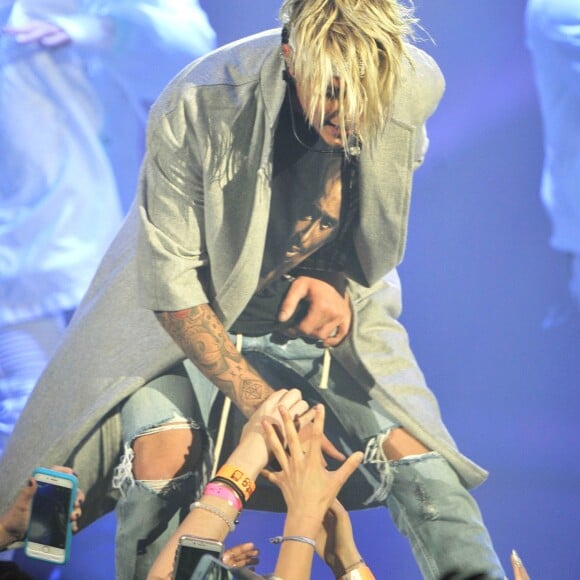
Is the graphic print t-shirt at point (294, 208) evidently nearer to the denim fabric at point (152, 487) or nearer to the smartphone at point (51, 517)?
the denim fabric at point (152, 487)

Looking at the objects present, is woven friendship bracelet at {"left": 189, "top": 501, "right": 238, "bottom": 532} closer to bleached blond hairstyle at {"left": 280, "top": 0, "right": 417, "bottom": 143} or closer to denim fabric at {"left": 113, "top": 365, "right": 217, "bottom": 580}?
denim fabric at {"left": 113, "top": 365, "right": 217, "bottom": 580}

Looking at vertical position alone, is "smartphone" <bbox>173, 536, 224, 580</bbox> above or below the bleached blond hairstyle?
below

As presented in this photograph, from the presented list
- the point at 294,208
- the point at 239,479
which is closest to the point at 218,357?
the point at 239,479

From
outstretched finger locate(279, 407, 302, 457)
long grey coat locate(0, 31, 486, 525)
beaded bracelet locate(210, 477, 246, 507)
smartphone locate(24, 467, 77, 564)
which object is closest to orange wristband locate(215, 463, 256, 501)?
beaded bracelet locate(210, 477, 246, 507)

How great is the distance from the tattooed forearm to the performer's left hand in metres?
0.17

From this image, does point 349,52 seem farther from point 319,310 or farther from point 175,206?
point 319,310

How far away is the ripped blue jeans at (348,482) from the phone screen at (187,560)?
0.22 metres

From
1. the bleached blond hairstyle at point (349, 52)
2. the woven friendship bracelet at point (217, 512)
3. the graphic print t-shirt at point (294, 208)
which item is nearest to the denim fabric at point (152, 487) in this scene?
the woven friendship bracelet at point (217, 512)

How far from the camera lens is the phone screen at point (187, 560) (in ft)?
8.13

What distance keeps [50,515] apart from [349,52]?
62.4 inches

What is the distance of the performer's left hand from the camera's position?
8.93ft

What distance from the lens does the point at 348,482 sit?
2.71 metres

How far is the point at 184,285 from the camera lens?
2619mm

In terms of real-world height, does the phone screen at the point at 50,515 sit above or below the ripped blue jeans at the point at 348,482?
below
